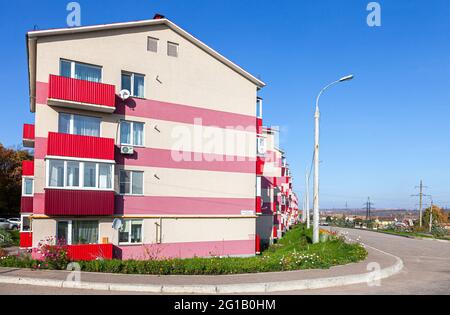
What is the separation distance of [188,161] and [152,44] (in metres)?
7.14

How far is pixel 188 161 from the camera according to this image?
23.8 metres

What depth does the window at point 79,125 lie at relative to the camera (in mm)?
19328

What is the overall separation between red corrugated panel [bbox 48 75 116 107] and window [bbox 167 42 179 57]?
516cm

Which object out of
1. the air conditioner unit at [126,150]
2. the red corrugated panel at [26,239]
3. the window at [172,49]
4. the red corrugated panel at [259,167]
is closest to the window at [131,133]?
the air conditioner unit at [126,150]

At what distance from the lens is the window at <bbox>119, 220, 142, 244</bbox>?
20750 mm

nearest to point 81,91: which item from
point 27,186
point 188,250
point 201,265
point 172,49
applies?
point 172,49

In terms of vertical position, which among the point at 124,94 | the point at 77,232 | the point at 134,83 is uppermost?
the point at 134,83

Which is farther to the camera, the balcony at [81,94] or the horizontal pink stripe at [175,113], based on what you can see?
the horizontal pink stripe at [175,113]

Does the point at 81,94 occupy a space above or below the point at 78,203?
above

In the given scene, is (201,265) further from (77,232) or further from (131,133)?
(131,133)

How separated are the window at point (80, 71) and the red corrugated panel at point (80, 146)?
10.6 feet

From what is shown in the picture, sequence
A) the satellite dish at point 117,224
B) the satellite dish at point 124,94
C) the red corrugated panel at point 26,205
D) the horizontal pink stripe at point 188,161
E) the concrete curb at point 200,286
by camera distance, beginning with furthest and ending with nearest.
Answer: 1. the red corrugated panel at point 26,205
2. the horizontal pink stripe at point 188,161
3. the satellite dish at point 124,94
4. the satellite dish at point 117,224
5. the concrete curb at point 200,286

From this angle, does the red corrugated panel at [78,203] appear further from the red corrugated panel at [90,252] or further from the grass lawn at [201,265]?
the grass lawn at [201,265]
